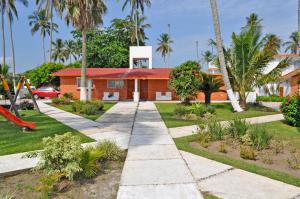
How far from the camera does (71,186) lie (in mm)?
4629

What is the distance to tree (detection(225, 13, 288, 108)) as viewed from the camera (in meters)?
16.3

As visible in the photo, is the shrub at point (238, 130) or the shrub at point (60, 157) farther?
the shrub at point (238, 130)

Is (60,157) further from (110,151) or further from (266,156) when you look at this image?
(266,156)

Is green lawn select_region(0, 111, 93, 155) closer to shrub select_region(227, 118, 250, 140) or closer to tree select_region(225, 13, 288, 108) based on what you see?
shrub select_region(227, 118, 250, 140)

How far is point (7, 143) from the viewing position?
768 centimetres

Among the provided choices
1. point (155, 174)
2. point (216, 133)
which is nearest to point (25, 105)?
point (216, 133)

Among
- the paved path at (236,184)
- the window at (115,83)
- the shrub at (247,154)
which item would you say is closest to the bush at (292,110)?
the shrub at (247,154)

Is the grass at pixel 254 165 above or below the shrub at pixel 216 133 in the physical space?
below

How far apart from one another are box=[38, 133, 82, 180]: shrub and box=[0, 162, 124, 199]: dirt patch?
235mm

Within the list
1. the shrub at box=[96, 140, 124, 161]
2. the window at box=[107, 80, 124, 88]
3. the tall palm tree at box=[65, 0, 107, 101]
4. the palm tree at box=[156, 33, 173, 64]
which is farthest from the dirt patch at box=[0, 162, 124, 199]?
the palm tree at box=[156, 33, 173, 64]

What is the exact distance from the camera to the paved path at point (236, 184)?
13.9 ft

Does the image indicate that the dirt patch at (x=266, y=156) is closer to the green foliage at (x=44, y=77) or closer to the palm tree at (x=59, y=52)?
the green foliage at (x=44, y=77)

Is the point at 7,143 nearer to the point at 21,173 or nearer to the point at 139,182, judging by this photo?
the point at 21,173

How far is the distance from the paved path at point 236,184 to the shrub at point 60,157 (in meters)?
2.22
